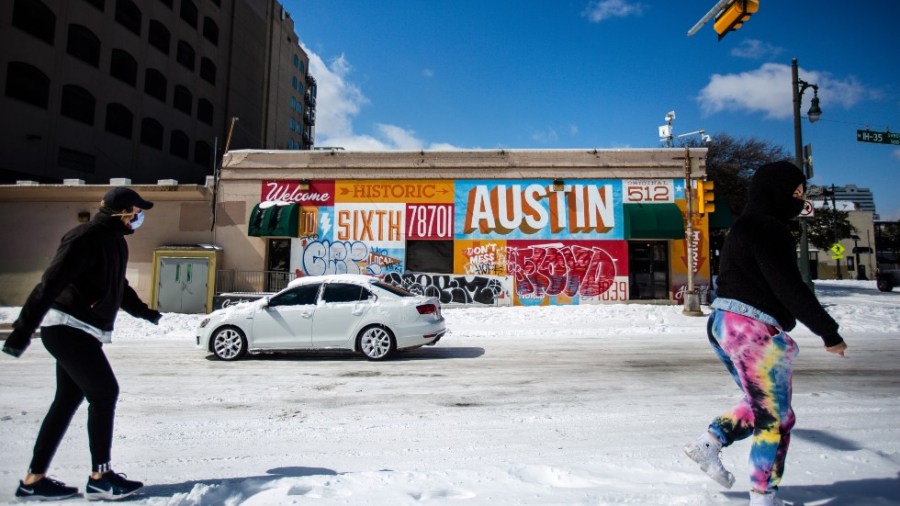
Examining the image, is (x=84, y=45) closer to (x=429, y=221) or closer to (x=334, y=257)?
(x=334, y=257)

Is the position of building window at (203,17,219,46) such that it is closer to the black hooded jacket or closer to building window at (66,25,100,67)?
building window at (66,25,100,67)

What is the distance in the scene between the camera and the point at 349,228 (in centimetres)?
1819

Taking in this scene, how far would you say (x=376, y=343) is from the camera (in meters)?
8.48

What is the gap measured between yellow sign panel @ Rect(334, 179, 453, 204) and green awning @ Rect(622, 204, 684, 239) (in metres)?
6.81

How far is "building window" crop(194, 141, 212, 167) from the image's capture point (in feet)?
124

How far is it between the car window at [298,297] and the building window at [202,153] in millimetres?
34765

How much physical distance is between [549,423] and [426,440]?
128 cm

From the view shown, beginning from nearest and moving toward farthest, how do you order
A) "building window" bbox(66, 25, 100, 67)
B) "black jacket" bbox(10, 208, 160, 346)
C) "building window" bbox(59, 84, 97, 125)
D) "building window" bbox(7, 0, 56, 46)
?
1. "black jacket" bbox(10, 208, 160, 346)
2. "building window" bbox(7, 0, 56, 46)
3. "building window" bbox(59, 84, 97, 125)
4. "building window" bbox(66, 25, 100, 67)

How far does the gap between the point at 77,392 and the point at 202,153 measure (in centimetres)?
4106

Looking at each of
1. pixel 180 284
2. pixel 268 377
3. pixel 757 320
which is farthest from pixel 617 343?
pixel 180 284

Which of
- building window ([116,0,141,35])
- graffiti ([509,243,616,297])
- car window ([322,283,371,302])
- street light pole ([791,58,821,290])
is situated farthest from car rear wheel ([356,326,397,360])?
building window ([116,0,141,35])

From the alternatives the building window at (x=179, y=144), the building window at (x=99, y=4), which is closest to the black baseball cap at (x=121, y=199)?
the building window at (x=99, y=4)

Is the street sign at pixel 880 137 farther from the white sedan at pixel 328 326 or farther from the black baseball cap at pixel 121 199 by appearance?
the black baseball cap at pixel 121 199

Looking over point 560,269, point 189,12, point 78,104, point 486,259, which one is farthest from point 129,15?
point 560,269
